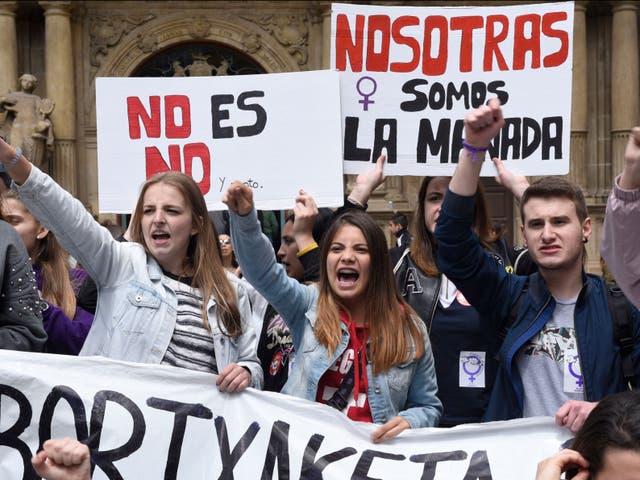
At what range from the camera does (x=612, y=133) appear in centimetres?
1850

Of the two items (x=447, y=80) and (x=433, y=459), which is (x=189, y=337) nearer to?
(x=433, y=459)

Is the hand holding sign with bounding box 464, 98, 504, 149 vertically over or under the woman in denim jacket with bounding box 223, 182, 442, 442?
over

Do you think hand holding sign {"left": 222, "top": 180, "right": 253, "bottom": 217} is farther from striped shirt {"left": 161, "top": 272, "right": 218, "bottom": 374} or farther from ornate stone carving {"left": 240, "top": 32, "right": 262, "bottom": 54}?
ornate stone carving {"left": 240, "top": 32, "right": 262, "bottom": 54}

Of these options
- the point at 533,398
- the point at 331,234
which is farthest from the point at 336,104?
the point at 533,398

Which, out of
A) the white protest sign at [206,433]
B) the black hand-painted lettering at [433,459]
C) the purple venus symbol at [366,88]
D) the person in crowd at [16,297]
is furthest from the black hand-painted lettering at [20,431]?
the purple venus symbol at [366,88]

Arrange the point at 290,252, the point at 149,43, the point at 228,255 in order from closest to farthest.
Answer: the point at 290,252, the point at 228,255, the point at 149,43

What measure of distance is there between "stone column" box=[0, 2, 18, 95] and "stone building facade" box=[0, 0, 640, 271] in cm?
2

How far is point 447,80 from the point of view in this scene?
540cm

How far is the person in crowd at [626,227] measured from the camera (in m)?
2.88

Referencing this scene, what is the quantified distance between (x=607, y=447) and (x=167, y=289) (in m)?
1.99

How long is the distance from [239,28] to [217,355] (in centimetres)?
1559

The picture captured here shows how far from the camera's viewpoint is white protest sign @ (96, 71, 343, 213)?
17.0ft

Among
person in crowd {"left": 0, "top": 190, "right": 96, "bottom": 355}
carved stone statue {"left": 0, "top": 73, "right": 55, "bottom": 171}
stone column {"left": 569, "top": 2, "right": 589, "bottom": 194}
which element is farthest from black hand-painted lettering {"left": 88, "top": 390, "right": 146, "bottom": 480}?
stone column {"left": 569, "top": 2, "right": 589, "bottom": 194}

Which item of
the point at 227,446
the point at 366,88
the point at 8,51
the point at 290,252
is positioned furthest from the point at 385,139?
the point at 8,51
